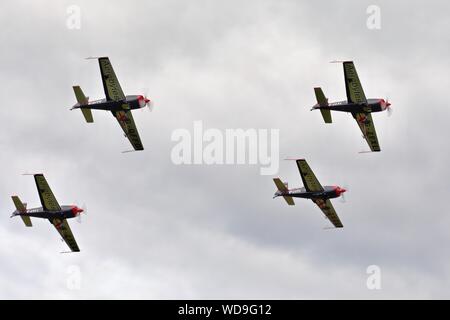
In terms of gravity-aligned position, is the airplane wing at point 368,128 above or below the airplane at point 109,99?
below

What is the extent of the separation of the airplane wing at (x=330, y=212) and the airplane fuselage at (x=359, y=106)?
14797 millimetres

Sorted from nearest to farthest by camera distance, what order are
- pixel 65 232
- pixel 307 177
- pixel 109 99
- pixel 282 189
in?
pixel 109 99, pixel 307 177, pixel 282 189, pixel 65 232

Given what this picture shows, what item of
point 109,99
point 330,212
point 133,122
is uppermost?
point 109,99

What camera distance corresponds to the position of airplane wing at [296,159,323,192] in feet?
449

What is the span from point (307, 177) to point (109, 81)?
1079 inches

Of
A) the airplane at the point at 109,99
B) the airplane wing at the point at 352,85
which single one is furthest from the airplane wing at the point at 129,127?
the airplane wing at the point at 352,85

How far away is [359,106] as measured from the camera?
135m

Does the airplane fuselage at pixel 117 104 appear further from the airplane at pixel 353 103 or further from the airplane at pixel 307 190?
the airplane at pixel 353 103

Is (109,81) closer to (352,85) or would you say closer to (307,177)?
(307,177)

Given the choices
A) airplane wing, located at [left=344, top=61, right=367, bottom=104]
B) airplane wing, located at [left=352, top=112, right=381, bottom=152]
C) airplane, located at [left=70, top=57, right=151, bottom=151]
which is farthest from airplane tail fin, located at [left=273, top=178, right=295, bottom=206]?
airplane, located at [left=70, top=57, right=151, bottom=151]

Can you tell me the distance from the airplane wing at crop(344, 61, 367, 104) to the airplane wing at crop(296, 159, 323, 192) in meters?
9.91

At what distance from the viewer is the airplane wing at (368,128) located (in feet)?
451

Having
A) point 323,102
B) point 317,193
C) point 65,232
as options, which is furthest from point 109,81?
point 317,193
